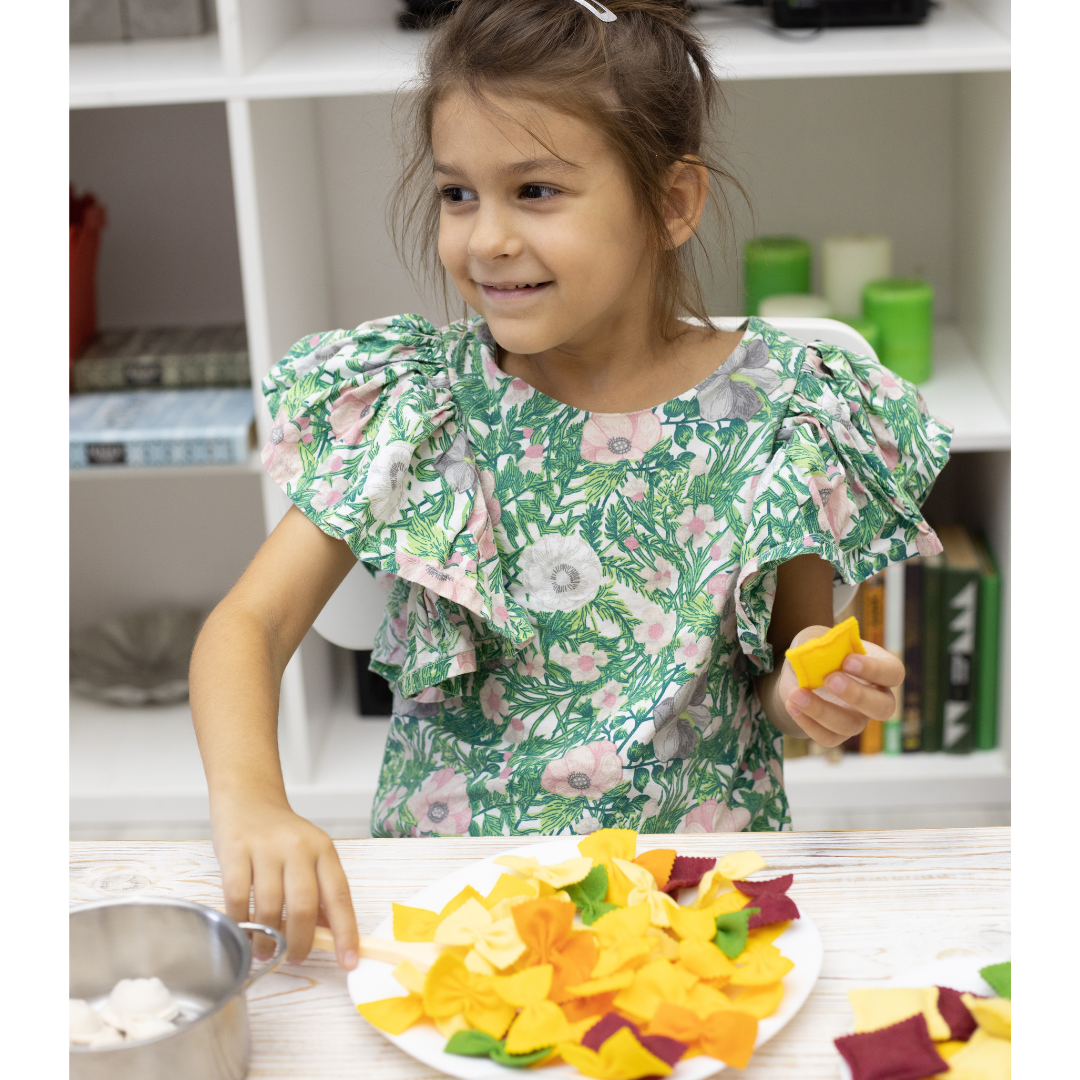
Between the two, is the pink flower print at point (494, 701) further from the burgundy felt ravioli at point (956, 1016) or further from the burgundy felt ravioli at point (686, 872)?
the burgundy felt ravioli at point (956, 1016)

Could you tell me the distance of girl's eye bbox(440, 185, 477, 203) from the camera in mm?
862

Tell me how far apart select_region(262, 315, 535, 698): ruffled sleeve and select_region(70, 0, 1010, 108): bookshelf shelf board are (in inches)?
22.5

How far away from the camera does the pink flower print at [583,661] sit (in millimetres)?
945

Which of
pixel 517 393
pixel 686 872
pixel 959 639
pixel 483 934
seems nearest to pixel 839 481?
pixel 517 393

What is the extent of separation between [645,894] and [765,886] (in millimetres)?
62

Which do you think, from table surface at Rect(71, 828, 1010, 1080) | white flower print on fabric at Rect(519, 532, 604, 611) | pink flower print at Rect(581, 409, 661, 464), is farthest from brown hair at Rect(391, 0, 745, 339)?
table surface at Rect(71, 828, 1010, 1080)

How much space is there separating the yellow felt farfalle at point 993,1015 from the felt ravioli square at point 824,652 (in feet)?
0.70

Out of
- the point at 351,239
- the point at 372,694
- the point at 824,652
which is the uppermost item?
the point at 351,239

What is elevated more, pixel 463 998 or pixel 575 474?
pixel 575 474

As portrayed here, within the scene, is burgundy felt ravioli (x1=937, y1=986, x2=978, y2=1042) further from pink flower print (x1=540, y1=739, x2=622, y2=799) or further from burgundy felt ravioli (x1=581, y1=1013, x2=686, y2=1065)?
pink flower print (x1=540, y1=739, x2=622, y2=799)

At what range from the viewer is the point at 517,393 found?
0.96 meters

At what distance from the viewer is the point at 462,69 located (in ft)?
2.80

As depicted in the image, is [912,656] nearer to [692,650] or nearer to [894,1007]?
[692,650]

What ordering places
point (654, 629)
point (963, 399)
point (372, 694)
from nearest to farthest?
point (654, 629) < point (963, 399) < point (372, 694)
